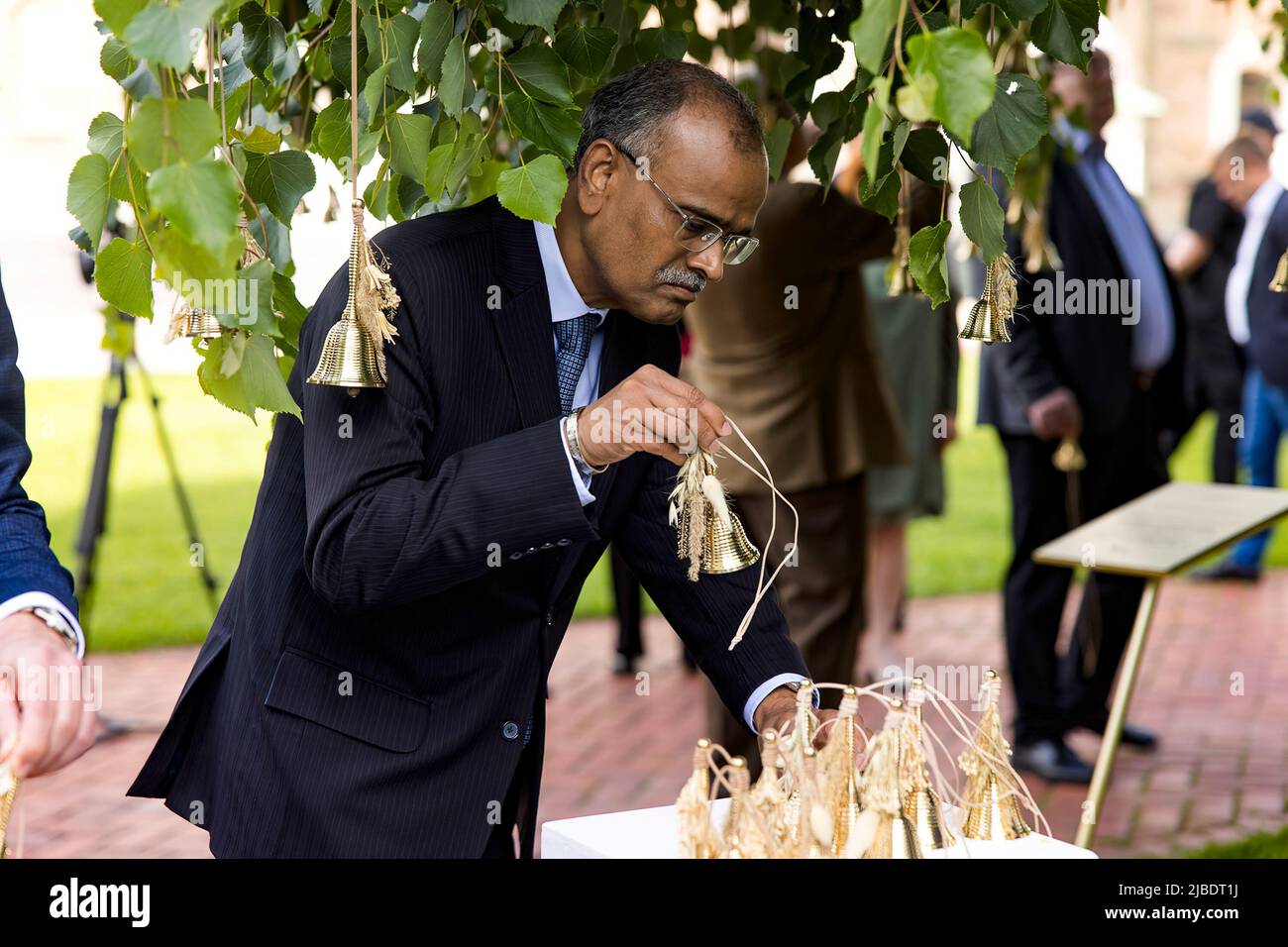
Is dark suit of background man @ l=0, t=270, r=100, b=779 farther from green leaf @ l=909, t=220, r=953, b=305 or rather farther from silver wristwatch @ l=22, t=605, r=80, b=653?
green leaf @ l=909, t=220, r=953, b=305

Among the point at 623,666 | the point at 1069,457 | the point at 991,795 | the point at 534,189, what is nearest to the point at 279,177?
the point at 534,189

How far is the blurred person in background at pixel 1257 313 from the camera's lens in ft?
22.8

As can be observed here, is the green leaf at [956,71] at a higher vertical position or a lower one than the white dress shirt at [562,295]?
higher

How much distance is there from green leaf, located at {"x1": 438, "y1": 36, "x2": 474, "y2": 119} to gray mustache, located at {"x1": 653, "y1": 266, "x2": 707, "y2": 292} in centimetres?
39

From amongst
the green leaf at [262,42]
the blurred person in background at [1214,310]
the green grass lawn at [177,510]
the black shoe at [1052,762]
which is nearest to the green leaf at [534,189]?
the green leaf at [262,42]

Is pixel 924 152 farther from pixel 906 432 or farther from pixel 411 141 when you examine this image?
pixel 906 432

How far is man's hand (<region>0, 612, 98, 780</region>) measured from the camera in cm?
151

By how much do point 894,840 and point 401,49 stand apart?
1.16 meters

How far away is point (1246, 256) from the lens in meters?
7.59

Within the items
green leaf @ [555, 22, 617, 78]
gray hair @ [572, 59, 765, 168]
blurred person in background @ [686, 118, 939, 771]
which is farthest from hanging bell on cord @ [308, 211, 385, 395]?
blurred person in background @ [686, 118, 939, 771]

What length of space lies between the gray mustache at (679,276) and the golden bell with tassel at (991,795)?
71cm

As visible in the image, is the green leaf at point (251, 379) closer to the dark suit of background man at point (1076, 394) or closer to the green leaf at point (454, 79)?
the green leaf at point (454, 79)

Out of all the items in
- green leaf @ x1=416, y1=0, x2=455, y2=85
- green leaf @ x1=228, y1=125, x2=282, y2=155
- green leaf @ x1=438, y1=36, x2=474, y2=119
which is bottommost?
green leaf @ x1=228, y1=125, x2=282, y2=155

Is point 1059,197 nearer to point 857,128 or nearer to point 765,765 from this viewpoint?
point 857,128
